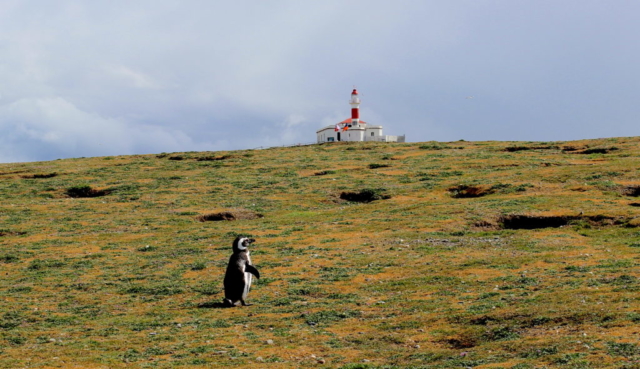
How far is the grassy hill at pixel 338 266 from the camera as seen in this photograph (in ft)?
48.6

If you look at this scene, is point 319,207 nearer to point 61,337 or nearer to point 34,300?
point 34,300

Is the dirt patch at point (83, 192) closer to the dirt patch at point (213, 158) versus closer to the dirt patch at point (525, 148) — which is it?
the dirt patch at point (213, 158)

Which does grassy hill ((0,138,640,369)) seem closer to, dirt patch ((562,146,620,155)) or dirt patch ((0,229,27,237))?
dirt patch ((0,229,27,237))

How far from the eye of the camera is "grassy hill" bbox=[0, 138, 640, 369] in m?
14.8

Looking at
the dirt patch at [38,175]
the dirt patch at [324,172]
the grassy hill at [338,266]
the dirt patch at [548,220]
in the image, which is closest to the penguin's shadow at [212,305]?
the grassy hill at [338,266]

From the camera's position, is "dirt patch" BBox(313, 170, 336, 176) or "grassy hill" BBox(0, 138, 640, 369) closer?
"grassy hill" BBox(0, 138, 640, 369)

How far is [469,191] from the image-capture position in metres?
42.8

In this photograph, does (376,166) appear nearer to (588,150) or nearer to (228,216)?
(588,150)

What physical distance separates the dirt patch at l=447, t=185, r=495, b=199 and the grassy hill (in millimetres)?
188

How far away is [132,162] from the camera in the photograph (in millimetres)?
66812

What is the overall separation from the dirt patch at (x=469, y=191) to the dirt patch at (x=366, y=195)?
4.18 meters

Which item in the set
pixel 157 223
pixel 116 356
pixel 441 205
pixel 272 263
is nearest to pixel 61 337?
pixel 116 356

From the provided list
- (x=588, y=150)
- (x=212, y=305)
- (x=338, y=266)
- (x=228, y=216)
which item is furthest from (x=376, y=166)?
(x=212, y=305)

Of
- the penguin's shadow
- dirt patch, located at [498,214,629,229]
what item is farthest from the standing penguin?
dirt patch, located at [498,214,629,229]
